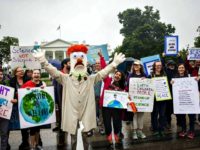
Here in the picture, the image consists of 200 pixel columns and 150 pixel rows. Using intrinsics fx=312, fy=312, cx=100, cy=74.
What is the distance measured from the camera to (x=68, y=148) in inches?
285

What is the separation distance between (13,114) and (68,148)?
4.86ft

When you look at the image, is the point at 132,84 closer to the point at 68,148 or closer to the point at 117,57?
the point at 117,57

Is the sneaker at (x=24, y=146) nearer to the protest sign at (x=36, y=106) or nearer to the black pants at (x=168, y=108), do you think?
the protest sign at (x=36, y=106)

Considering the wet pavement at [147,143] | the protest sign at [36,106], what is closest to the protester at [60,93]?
the wet pavement at [147,143]

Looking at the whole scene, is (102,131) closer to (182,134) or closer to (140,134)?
(140,134)

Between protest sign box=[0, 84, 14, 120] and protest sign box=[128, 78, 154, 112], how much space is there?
2.82 m

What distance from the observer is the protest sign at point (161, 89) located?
7.68m

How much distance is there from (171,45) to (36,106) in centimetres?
444

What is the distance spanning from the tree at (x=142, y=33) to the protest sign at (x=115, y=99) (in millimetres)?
51597

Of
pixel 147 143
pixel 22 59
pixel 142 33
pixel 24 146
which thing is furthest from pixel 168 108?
pixel 142 33

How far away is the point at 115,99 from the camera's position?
7078mm

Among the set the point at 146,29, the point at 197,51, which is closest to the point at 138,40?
the point at 146,29

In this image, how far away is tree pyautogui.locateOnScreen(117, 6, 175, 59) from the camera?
198 feet

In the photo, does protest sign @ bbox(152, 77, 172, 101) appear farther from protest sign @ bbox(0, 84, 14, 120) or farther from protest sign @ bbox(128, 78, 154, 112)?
protest sign @ bbox(0, 84, 14, 120)
